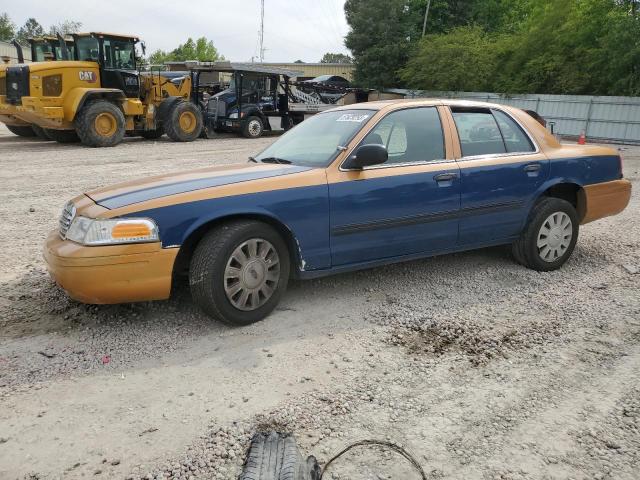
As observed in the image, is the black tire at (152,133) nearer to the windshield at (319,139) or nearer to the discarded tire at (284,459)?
the windshield at (319,139)

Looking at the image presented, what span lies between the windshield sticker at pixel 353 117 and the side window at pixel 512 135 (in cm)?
140

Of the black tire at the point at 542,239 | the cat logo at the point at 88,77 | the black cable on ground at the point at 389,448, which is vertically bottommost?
the black cable on ground at the point at 389,448

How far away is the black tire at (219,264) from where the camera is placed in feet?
11.9

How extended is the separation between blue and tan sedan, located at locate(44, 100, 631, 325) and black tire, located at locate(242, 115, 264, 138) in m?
14.2

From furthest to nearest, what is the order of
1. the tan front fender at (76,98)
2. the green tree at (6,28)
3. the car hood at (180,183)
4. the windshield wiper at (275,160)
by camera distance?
the green tree at (6,28)
the tan front fender at (76,98)
the windshield wiper at (275,160)
the car hood at (180,183)

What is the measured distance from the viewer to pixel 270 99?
19.8 metres

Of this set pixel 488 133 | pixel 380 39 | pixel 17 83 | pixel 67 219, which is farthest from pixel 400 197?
pixel 380 39

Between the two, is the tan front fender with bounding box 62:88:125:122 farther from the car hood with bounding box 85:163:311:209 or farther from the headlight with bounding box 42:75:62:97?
the car hood with bounding box 85:163:311:209

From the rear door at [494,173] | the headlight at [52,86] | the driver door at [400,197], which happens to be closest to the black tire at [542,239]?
the rear door at [494,173]

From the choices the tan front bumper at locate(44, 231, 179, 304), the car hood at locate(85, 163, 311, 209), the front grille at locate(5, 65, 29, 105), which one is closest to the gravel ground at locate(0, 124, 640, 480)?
the tan front bumper at locate(44, 231, 179, 304)

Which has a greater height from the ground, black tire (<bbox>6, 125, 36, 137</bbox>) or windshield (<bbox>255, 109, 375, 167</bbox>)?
windshield (<bbox>255, 109, 375, 167</bbox>)

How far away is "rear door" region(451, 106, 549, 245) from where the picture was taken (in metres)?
4.60

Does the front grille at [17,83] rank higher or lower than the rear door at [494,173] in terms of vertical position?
higher

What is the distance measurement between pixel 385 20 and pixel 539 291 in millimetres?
36256
